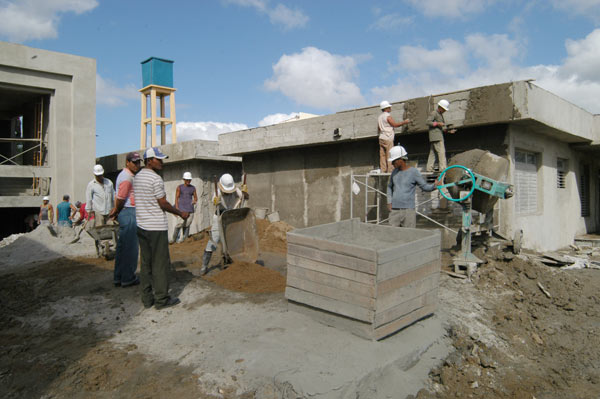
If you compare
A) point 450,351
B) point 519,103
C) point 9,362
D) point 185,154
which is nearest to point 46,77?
point 185,154

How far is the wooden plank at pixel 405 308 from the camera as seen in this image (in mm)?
3889

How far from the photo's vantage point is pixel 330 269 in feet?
13.8

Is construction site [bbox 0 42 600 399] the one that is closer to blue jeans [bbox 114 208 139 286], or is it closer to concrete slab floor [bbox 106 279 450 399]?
concrete slab floor [bbox 106 279 450 399]

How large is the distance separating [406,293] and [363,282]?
586 mm

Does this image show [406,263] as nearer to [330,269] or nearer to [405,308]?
[405,308]

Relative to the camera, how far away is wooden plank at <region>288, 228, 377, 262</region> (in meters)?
3.86

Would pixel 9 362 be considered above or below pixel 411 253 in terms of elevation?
below

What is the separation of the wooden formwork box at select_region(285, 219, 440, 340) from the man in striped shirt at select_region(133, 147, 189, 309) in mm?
1598

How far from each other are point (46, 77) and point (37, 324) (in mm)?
14307

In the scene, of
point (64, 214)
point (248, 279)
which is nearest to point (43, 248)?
point (64, 214)

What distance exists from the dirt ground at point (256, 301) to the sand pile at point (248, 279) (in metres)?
0.02

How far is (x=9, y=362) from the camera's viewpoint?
3.82 metres

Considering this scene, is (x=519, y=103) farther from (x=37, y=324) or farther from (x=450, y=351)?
(x=37, y=324)

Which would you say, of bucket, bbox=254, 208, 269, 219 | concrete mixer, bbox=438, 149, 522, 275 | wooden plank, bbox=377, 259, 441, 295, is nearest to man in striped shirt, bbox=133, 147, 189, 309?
wooden plank, bbox=377, 259, 441, 295
